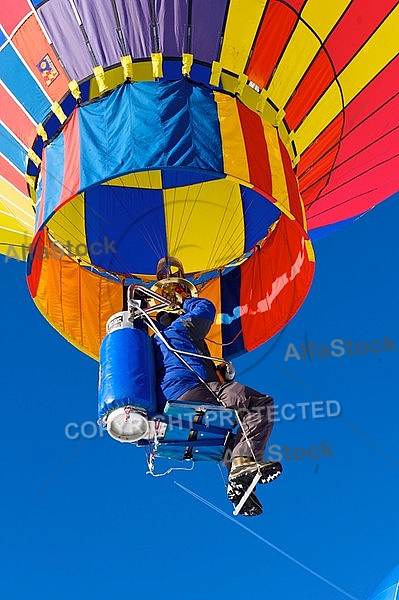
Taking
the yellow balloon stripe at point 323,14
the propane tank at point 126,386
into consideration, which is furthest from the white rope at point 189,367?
the yellow balloon stripe at point 323,14

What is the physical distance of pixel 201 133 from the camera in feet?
16.4

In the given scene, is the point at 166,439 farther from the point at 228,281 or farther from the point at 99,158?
the point at 228,281

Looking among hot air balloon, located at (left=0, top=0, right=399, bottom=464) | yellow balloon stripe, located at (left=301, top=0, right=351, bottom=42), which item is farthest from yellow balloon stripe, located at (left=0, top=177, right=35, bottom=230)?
yellow balloon stripe, located at (left=301, top=0, right=351, bottom=42)

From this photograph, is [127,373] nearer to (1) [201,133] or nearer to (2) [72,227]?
(1) [201,133]

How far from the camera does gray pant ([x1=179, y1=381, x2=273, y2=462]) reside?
435 cm

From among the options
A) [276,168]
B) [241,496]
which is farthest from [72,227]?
[241,496]

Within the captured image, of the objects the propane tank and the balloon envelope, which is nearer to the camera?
the propane tank

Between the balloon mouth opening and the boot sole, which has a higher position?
the balloon mouth opening

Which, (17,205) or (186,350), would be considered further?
(17,205)

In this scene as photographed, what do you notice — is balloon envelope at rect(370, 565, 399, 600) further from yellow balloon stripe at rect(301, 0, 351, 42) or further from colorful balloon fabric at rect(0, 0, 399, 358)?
yellow balloon stripe at rect(301, 0, 351, 42)

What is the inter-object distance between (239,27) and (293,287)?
162cm

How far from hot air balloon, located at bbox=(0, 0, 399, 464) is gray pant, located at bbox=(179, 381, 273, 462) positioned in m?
1.03

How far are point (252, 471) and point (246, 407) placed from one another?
1.09ft

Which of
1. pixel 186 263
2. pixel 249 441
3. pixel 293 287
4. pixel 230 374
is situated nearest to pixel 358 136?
pixel 293 287
